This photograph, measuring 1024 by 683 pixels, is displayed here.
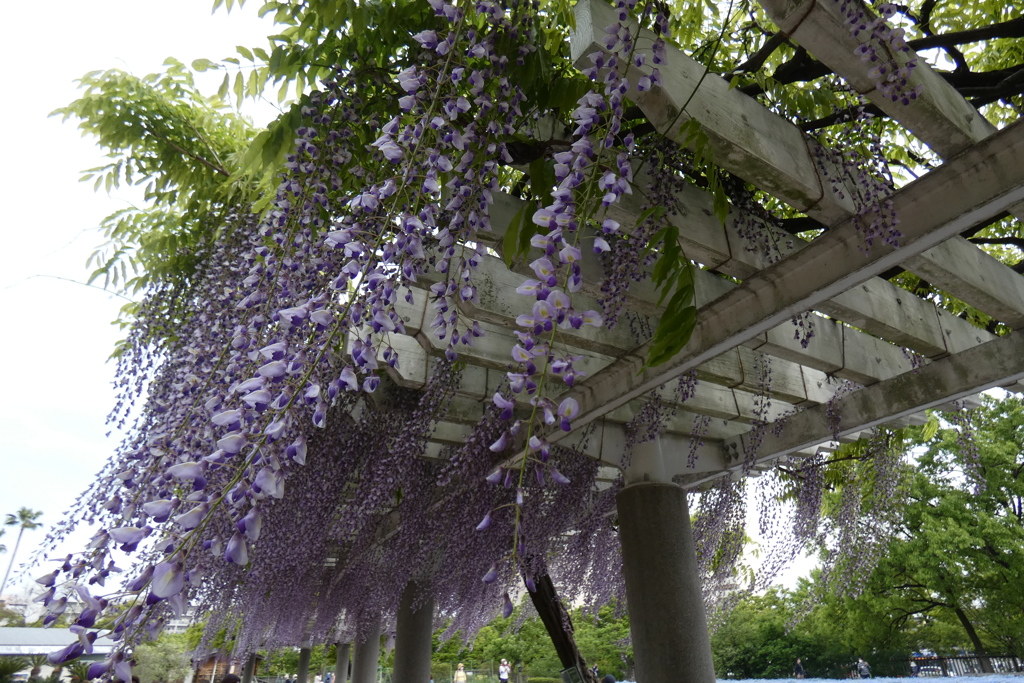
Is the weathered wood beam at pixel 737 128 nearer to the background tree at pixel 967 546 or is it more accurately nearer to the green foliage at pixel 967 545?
the background tree at pixel 967 546

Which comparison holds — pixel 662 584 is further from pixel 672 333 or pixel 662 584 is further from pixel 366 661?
pixel 366 661

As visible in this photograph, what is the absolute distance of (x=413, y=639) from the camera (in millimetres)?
7918

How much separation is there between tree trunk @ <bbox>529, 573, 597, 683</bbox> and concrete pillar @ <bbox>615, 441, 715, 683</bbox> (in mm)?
1220

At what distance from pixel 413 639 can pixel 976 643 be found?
14.9 metres

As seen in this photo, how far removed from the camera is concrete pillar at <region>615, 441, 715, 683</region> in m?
3.90

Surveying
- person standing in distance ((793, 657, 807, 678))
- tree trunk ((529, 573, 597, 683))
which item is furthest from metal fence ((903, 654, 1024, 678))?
tree trunk ((529, 573, 597, 683))

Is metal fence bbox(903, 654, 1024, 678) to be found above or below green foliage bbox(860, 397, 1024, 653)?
below

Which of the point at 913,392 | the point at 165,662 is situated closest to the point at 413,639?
the point at 913,392

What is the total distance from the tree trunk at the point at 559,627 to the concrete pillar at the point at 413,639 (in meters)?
2.63

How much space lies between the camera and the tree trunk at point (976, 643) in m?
14.4

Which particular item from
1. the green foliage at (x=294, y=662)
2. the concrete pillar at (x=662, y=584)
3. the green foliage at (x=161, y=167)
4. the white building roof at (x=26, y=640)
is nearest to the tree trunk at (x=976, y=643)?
the concrete pillar at (x=662, y=584)

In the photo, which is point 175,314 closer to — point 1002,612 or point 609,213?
point 609,213

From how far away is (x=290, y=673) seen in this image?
29.0m

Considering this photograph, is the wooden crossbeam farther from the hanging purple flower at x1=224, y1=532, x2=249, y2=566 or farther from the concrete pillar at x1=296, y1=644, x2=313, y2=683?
the concrete pillar at x1=296, y1=644, x2=313, y2=683
